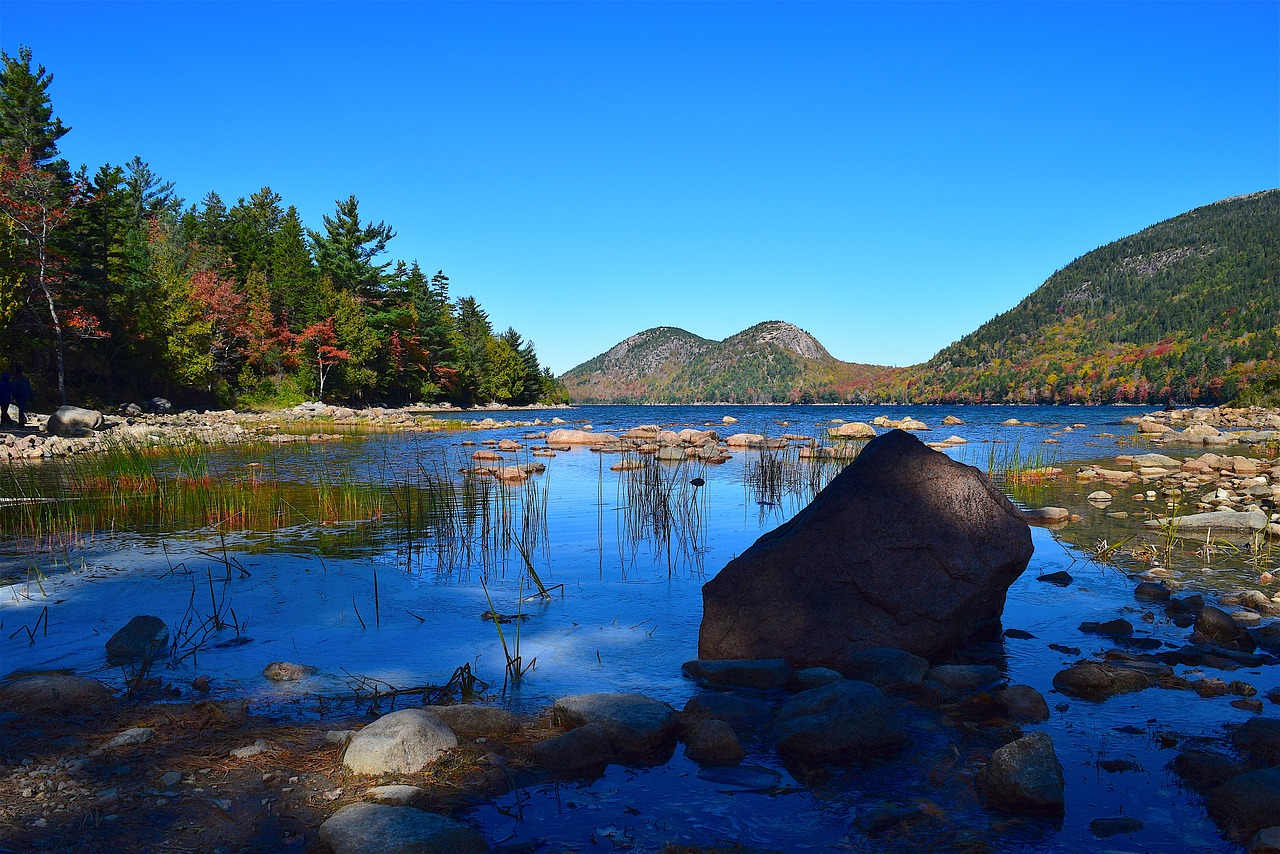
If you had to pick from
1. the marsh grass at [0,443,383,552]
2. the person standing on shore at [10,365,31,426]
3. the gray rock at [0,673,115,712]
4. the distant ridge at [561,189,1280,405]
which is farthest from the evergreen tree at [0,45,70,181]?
the distant ridge at [561,189,1280,405]

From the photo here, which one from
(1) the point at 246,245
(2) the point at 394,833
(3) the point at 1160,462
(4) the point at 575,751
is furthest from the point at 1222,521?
(1) the point at 246,245

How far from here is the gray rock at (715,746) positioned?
A: 11.5ft

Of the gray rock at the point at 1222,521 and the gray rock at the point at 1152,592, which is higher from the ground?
the gray rock at the point at 1222,521

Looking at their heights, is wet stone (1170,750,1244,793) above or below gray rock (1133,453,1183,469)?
below

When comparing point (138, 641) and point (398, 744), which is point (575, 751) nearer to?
point (398, 744)

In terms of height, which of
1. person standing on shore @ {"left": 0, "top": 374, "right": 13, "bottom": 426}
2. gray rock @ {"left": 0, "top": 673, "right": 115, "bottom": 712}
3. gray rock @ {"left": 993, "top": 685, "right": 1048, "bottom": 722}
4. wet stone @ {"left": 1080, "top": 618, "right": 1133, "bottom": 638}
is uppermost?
person standing on shore @ {"left": 0, "top": 374, "right": 13, "bottom": 426}

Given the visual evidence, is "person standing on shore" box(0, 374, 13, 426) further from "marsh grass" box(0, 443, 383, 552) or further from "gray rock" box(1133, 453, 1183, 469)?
"gray rock" box(1133, 453, 1183, 469)

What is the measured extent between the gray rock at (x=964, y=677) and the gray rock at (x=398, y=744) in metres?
2.90

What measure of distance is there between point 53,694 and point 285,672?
3.65ft

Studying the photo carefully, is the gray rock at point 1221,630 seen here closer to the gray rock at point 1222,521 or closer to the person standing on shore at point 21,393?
the gray rock at point 1222,521

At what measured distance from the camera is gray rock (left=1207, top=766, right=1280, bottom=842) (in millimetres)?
2826

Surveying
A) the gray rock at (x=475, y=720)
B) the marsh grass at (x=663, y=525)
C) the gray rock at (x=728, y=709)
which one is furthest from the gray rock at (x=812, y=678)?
the marsh grass at (x=663, y=525)

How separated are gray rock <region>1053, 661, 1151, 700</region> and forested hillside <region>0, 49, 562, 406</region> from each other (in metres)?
34.7

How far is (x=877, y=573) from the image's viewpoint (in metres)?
5.17
